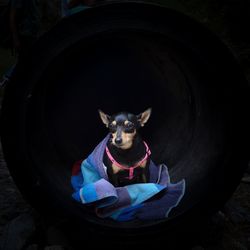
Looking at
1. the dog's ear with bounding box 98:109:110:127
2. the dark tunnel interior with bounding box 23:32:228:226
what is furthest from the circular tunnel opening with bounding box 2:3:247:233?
the dog's ear with bounding box 98:109:110:127

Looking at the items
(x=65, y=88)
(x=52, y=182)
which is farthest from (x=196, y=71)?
(x=52, y=182)

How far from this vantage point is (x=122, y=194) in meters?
2.90

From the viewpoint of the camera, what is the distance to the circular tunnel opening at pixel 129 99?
102 inches

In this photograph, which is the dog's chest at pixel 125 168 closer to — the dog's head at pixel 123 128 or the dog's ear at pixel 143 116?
the dog's head at pixel 123 128

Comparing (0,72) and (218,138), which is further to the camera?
(0,72)

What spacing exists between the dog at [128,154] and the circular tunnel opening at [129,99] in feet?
0.80

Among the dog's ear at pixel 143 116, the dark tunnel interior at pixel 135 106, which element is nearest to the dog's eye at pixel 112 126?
the dog's ear at pixel 143 116

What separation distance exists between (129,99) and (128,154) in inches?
16.4

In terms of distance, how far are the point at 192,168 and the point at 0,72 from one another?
5639 millimetres

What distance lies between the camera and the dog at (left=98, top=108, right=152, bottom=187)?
2816 millimetres

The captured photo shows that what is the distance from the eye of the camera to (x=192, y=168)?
3031 mm

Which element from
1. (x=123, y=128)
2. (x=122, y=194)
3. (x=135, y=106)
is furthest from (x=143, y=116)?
(x=122, y=194)

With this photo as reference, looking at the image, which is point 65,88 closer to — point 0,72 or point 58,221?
point 58,221


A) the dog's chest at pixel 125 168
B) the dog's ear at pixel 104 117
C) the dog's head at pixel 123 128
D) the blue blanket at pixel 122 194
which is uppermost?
the dog's ear at pixel 104 117
